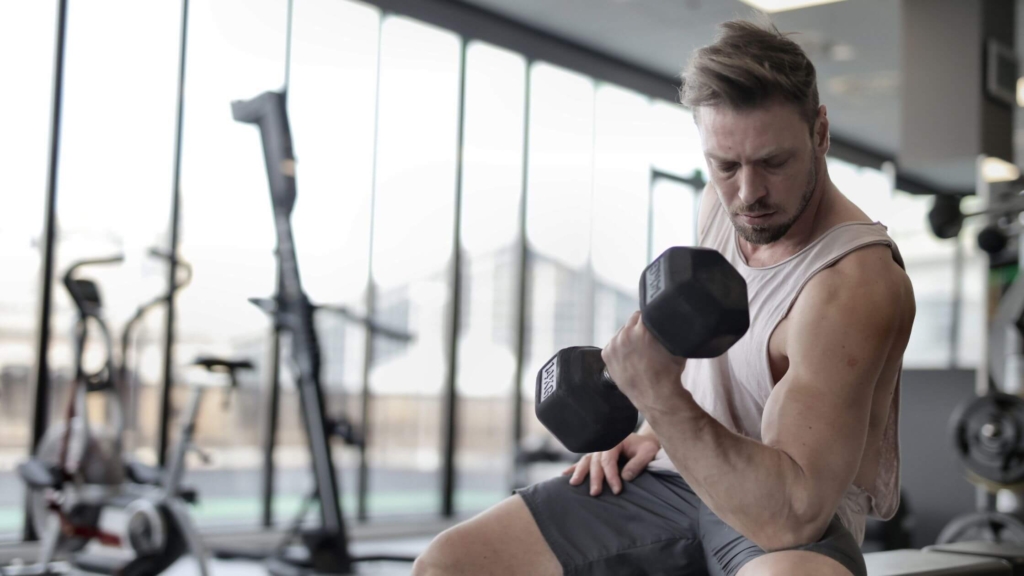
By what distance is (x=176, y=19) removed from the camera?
488 centimetres

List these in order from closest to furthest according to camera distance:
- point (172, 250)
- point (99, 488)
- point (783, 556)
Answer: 1. point (783, 556)
2. point (99, 488)
3. point (172, 250)

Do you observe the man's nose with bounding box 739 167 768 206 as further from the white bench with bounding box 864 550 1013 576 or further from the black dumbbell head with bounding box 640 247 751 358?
the white bench with bounding box 864 550 1013 576

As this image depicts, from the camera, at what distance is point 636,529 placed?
4.63 ft

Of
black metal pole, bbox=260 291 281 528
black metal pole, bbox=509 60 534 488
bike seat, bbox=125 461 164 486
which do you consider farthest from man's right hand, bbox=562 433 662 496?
black metal pole, bbox=509 60 534 488

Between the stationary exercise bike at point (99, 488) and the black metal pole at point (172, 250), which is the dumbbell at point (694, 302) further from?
the black metal pole at point (172, 250)

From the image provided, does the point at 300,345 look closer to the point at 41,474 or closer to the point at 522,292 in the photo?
the point at 41,474

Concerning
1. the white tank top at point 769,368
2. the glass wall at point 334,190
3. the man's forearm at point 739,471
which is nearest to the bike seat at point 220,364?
the glass wall at point 334,190

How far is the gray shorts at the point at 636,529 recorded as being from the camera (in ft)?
4.53

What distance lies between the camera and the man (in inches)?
42.7

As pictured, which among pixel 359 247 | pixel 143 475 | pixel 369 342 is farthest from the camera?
pixel 369 342

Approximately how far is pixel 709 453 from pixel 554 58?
5762mm

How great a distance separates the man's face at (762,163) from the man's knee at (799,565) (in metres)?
0.41

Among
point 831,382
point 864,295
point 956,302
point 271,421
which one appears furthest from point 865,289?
point 956,302

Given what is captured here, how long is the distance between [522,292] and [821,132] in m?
5.25
